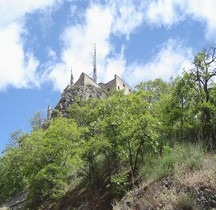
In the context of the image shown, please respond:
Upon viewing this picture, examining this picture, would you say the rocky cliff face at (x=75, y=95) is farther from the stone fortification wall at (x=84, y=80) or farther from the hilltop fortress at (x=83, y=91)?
the stone fortification wall at (x=84, y=80)

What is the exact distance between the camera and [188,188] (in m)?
8.48

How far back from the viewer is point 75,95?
54656 millimetres

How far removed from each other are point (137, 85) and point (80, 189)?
17.4 m

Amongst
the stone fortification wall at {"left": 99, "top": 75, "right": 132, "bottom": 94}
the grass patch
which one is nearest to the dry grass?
the grass patch

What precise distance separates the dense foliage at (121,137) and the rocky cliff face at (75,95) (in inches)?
1360

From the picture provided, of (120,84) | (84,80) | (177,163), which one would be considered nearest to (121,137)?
(177,163)

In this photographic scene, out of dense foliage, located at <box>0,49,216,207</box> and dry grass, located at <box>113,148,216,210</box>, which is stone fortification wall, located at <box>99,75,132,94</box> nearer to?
dense foliage, located at <box>0,49,216,207</box>

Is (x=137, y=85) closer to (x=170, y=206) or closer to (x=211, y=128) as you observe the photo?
(x=211, y=128)

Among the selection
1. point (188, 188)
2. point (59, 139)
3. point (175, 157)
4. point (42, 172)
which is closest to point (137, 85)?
point (59, 139)

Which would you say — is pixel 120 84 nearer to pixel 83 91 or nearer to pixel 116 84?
pixel 116 84

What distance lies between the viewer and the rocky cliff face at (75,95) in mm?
53356

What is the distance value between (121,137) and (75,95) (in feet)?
142

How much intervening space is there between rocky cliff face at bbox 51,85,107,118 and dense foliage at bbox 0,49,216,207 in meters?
34.6

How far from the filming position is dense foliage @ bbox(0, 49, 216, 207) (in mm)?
12312
